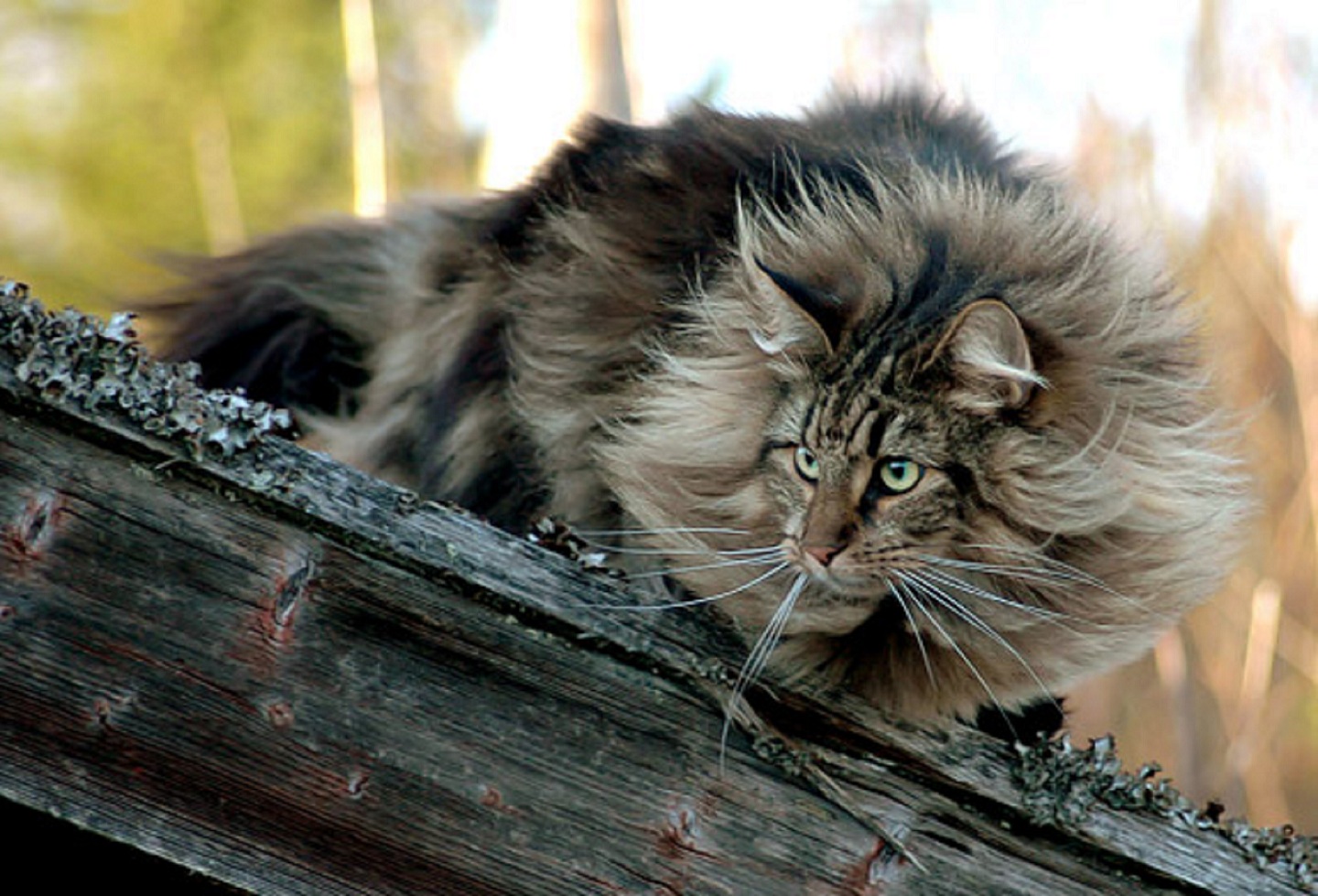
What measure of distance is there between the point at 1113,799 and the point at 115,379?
3.71 ft

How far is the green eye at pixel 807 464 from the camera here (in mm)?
1846

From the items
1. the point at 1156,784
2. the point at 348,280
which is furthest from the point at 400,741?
the point at 348,280

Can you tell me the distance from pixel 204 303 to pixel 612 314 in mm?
1091

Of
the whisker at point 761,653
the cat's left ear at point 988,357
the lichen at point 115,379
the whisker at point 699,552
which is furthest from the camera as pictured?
the whisker at point 699,552

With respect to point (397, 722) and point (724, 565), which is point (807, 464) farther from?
point (397, 722)

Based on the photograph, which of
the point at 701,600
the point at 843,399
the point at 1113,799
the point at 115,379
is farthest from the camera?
the point at 843,399

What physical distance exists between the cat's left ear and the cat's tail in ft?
4.21

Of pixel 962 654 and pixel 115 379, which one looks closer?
pixel 115 379

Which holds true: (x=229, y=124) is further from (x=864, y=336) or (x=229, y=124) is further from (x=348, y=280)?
(x=864, y=336)

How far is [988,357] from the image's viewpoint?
1.73m

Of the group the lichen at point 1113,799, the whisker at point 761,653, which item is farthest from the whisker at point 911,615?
the lichen at point 1113,799

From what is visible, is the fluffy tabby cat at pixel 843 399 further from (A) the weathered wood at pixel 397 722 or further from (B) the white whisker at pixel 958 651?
(A) the weathered wood at pixel 397 722

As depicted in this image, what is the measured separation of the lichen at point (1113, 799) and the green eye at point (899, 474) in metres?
0.38

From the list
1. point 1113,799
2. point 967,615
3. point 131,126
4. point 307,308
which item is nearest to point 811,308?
point 967,615
